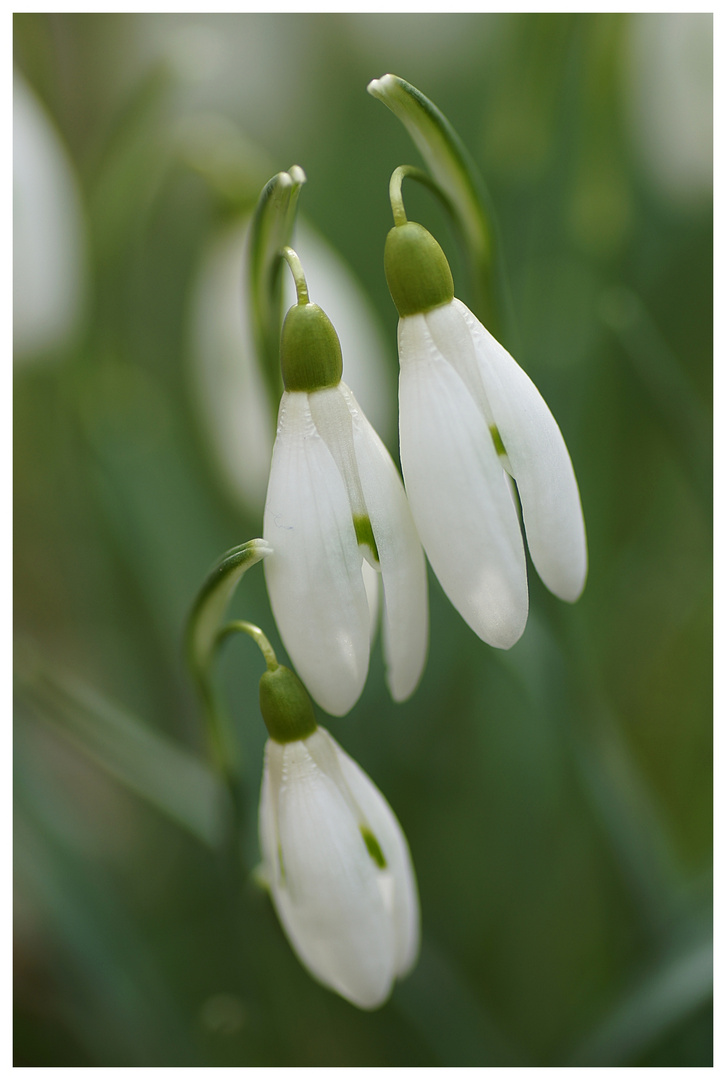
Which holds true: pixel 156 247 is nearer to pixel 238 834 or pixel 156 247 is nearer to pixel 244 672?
pixel 244 672

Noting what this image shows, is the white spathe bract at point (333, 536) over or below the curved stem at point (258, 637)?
over

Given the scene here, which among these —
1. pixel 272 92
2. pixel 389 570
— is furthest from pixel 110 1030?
pixel 272 92

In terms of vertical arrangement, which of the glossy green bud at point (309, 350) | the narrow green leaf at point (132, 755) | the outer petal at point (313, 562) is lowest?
the narrow green leaf at point (132, 755)

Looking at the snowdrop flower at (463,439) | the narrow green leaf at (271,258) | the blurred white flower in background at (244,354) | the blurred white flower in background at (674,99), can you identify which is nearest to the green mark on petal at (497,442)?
the snowdrop flower at (463,439)

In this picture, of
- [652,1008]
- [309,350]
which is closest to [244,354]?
[309,350]

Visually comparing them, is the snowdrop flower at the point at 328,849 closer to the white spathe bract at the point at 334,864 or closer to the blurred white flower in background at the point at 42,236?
the white spathe bract at the point at 334,864

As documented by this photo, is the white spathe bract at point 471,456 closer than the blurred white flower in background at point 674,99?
Yes

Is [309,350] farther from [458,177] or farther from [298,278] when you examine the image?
[458,177]
